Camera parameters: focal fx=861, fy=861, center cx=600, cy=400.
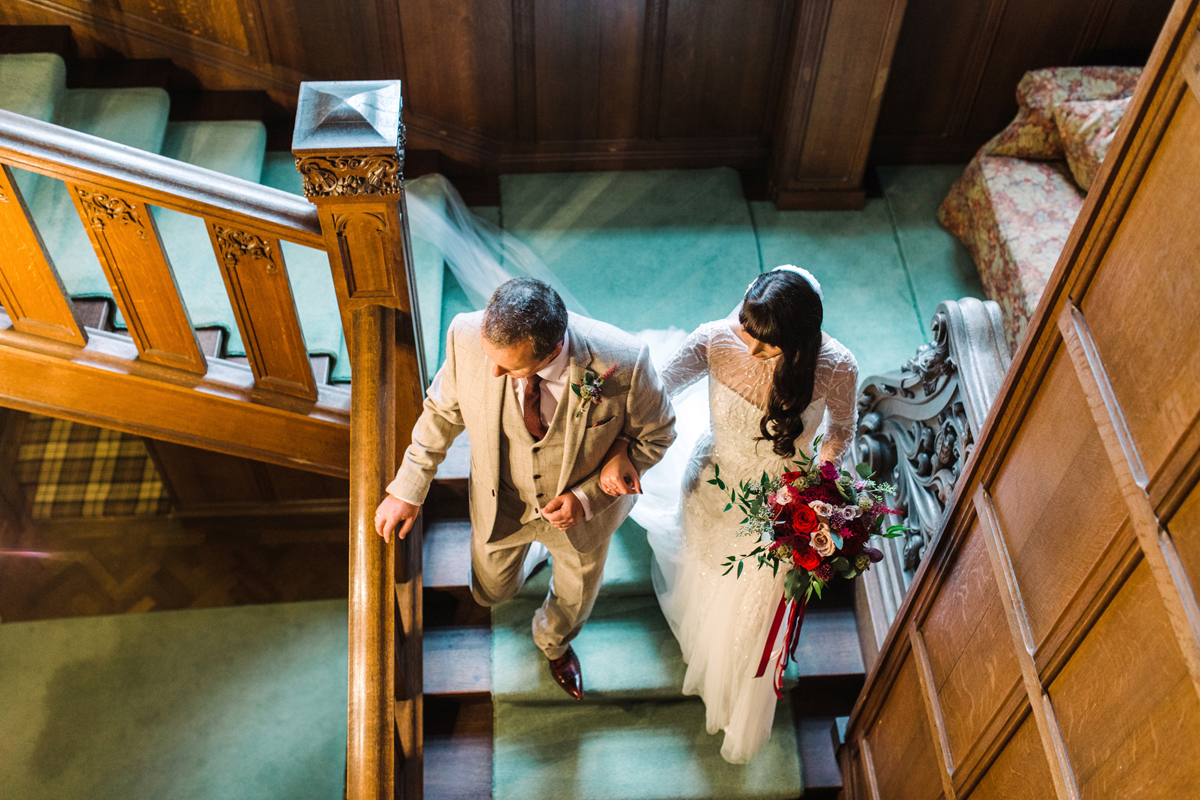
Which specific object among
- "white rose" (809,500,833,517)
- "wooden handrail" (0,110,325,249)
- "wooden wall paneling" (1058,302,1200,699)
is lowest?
"white rose" (809,500,833,517)

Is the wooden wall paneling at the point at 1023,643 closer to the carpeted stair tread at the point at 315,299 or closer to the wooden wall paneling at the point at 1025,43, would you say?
the carpeted stair tread at the point at 315,299

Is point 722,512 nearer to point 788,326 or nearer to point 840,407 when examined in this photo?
point 840,407

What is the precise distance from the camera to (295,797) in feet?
14.1

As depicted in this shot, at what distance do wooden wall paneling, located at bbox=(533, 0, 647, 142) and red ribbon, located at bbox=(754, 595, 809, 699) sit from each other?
2613 millimetres

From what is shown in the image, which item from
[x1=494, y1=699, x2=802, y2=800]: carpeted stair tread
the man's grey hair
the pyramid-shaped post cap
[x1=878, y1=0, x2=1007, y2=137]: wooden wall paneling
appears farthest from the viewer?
[x1=878, y1=0, x2=1007, y2=137]: wooden wall paneling

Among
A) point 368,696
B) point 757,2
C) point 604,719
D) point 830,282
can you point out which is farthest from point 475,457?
point 757,2

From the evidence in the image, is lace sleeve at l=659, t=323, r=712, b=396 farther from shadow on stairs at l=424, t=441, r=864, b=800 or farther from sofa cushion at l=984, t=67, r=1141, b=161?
sofa cushion at l=984, t=67, r=1141, b=161

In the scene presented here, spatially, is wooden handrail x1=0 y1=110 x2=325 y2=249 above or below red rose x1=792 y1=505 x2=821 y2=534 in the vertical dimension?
above

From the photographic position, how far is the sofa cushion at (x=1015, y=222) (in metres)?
3.62

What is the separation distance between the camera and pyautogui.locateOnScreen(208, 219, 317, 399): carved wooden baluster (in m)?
2.41

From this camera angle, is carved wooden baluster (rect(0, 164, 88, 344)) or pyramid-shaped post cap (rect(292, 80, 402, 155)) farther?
carved wooden baluster (rect(0, 164, 88, 344))

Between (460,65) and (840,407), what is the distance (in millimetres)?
2574

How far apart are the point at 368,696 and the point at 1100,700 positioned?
A: 181 cm

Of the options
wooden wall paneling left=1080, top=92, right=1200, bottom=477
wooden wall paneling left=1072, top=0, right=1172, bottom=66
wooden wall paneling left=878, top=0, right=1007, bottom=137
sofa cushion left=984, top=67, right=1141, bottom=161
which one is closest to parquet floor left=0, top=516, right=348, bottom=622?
wooden wall paneling left=878, top=0, right=1007, bottom=137
